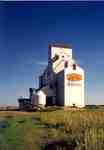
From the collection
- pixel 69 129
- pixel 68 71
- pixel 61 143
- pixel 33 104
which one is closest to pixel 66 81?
pixel 68 71

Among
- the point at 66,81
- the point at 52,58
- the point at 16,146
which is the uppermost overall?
the point at 52,58

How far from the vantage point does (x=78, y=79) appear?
1052cm

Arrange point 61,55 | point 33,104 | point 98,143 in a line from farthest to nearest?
point 61,55 < point 33,104 < point 98,143

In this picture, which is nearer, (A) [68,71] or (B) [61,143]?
(B) [61,143]

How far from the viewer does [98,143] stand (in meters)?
1.85

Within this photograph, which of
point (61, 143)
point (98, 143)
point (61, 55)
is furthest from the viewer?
point (61, 55)

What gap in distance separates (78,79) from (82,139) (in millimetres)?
8619

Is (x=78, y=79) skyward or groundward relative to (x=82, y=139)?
skyward

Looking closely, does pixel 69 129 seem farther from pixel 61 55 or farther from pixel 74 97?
pixel 61 55

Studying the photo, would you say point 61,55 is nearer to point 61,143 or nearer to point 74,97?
point 74,97

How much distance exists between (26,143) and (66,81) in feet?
26.9

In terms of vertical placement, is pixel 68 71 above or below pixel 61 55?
below

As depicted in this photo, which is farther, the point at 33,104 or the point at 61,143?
the point at 33,104

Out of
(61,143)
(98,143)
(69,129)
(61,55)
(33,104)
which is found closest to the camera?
(98,143)
